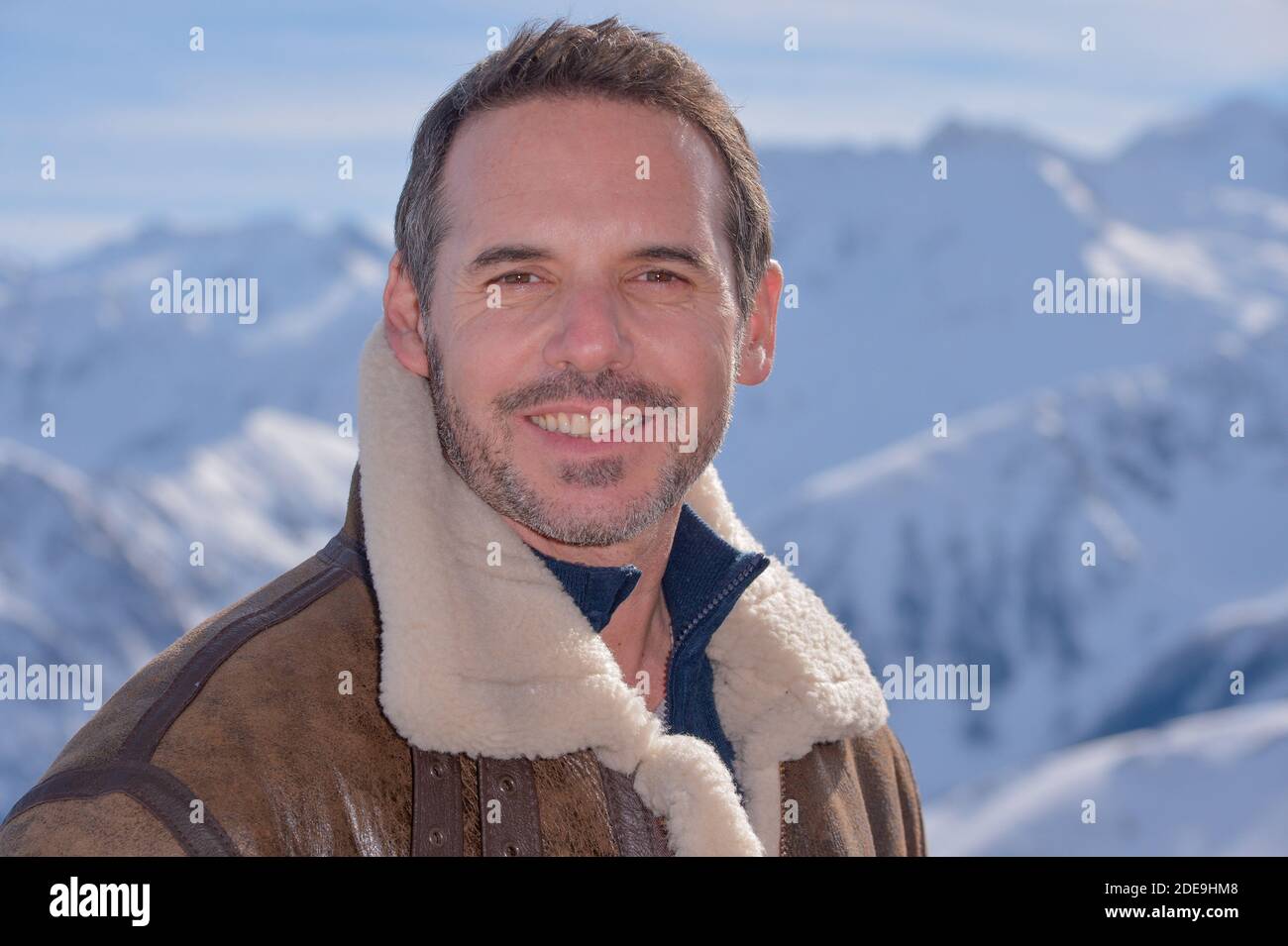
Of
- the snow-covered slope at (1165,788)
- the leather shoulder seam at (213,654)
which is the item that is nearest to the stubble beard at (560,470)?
the leather shoulder seam at (213,654)

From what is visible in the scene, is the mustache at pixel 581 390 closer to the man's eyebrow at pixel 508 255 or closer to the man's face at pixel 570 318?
the man's face at pixel 570 318

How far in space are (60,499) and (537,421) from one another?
119 m

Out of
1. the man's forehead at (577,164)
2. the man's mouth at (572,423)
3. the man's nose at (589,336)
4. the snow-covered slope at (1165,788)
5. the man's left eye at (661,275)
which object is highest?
the man's forehead at (577,164)

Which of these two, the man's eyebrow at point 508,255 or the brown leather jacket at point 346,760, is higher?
the man's eyebrow at point 508,255

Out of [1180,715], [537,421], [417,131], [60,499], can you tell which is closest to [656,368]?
[537,421]

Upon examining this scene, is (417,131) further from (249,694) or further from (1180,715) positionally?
(1180,715)

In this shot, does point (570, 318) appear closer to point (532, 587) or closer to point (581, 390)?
point (581, 390)

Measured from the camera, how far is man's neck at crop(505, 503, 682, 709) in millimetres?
2951

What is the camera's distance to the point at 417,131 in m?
3.09

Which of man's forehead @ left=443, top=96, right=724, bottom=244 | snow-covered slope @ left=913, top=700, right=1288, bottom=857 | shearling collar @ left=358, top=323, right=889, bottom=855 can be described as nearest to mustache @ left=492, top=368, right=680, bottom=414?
shearling collar @ left=358, top=323, right=889, bottom=855

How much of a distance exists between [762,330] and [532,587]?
1087mm

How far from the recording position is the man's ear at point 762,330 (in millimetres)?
3270

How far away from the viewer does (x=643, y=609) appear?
3.09 meters

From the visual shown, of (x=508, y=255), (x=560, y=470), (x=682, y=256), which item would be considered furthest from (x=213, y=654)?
(x=682, y=256)
